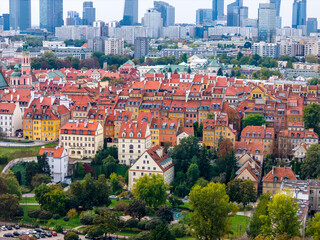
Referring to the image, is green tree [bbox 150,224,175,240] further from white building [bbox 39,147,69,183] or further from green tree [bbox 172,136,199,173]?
white building [bbox 39,147,69,183]

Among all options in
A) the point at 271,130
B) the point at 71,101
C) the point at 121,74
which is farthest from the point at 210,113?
the point at 121,74

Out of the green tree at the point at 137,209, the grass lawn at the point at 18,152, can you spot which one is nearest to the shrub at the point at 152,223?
the green tree at the point at 137,209

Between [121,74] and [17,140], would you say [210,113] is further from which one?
[121,74]

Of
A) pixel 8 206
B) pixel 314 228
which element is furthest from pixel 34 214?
pixel 314 228

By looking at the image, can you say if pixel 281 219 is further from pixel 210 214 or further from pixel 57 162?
pixel 57 162

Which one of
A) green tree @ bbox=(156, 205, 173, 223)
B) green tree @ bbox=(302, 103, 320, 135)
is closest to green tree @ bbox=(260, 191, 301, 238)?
green tree @ bbox=(156, 205, 173, 223)
